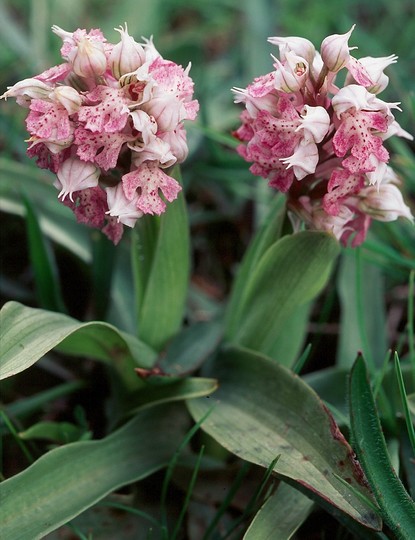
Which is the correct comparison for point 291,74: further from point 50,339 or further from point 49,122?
point 50,339

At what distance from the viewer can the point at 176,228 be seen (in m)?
1.06

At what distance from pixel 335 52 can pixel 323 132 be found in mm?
106

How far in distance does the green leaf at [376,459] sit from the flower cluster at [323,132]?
22 centimetres

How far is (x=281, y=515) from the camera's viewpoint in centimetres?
92

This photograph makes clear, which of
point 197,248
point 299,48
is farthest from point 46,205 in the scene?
point 299,48

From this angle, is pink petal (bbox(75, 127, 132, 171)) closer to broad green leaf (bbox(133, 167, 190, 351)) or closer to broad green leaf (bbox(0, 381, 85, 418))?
broad green leaf (bbox(133, 167, 190, 351))

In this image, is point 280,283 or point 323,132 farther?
point 280,283

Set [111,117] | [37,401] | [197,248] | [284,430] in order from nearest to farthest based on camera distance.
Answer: [111,117]
[284,430]
[37,401]
[197,248]

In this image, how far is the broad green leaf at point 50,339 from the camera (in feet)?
2.74

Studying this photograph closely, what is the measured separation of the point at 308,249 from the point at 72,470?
1.51 feet

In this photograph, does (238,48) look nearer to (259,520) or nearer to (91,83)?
(91,83)

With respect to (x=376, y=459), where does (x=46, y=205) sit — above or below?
above

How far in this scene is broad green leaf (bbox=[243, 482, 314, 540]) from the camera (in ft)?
2.89

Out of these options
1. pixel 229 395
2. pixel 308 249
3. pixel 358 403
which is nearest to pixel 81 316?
pixel 229 395
